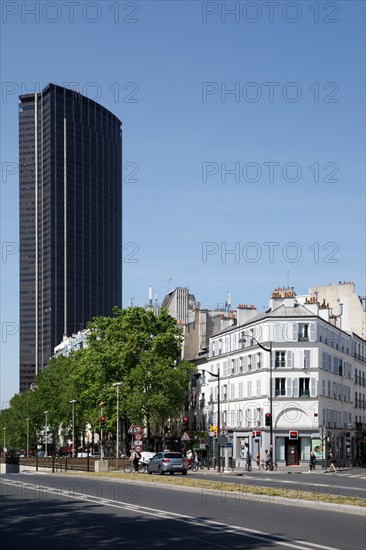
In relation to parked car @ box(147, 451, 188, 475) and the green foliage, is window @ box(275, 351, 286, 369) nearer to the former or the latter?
the green foliage

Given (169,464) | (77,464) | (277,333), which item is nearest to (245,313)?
(277,333)

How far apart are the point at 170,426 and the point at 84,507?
85.8m

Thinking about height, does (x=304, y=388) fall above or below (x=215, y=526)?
above

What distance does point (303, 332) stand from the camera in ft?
301

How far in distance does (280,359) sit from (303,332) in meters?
3.51

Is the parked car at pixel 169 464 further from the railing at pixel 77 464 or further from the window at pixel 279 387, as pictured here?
the window at pixel 279 387

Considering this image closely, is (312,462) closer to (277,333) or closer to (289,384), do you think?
(289,384)

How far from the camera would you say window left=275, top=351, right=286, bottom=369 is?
90750 millimetres

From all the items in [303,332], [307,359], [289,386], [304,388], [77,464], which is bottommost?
[77,464]

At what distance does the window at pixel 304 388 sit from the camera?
89.9m

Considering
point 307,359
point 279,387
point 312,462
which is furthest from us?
point 307,359

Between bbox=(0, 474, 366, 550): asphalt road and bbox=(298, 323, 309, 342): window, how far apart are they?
5667 cm

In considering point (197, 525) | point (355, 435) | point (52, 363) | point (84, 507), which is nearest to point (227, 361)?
point (355, 435)

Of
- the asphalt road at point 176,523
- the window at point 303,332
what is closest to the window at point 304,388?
the window at point 303,332
